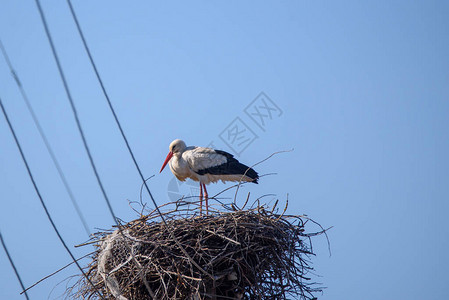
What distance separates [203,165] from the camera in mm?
8883

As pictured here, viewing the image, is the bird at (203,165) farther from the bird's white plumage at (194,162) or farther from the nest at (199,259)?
the nest at (199,259)

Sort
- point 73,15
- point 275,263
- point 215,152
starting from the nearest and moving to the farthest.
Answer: point 73,15 → point 275,263 → point 215,152

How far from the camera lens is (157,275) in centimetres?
538

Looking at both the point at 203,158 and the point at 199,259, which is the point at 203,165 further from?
the point at 199,259

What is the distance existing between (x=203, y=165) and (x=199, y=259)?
12.0 ft

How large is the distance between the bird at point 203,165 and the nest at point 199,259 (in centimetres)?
301

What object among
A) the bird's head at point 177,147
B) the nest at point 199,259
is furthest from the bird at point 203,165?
the nest at point 199,259

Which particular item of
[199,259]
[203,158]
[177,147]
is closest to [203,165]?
[203,158]

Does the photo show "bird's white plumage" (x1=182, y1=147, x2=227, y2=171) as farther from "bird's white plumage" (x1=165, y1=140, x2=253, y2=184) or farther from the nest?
the nest

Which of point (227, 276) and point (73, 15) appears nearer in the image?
point (73, 15)

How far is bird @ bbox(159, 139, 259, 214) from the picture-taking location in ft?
29.0

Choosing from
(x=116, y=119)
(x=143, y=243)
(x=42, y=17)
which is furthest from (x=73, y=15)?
(x=143, y=243)

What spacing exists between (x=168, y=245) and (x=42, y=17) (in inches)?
99.9

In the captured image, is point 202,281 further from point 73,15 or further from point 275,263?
point 73,15
